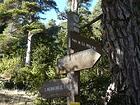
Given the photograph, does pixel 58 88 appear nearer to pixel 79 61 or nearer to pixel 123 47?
pixel 79 61

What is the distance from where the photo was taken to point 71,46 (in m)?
5.29

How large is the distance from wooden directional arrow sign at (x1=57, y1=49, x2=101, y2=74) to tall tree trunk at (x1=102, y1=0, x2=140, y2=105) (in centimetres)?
60

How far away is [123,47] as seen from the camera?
5.30 m

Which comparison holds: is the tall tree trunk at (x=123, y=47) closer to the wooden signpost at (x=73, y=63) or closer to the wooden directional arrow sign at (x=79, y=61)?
the wooden signpost at (x=73, y=63)

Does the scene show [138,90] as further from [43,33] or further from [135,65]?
[43,33]

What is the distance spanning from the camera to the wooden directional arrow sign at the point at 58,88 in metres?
5.13

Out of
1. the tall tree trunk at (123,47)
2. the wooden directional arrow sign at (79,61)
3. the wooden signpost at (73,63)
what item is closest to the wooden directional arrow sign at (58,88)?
the wooden signpost at (73,63)

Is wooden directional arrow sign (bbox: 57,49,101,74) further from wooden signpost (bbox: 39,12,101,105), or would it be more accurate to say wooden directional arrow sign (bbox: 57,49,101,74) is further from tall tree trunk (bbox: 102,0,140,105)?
tall tree trunk (bbox: 102,0,140,105)

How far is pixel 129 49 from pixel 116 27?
0.41 meters

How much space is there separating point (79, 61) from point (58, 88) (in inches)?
23.3

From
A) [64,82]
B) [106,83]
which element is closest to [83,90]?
[106,83]

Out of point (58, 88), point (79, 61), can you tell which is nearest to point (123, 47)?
point (79, 61)

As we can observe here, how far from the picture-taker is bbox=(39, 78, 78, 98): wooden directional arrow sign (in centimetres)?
513

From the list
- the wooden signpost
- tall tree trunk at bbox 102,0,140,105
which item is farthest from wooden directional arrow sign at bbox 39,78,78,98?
tall tree trunk at bbox 102,0,140,105
